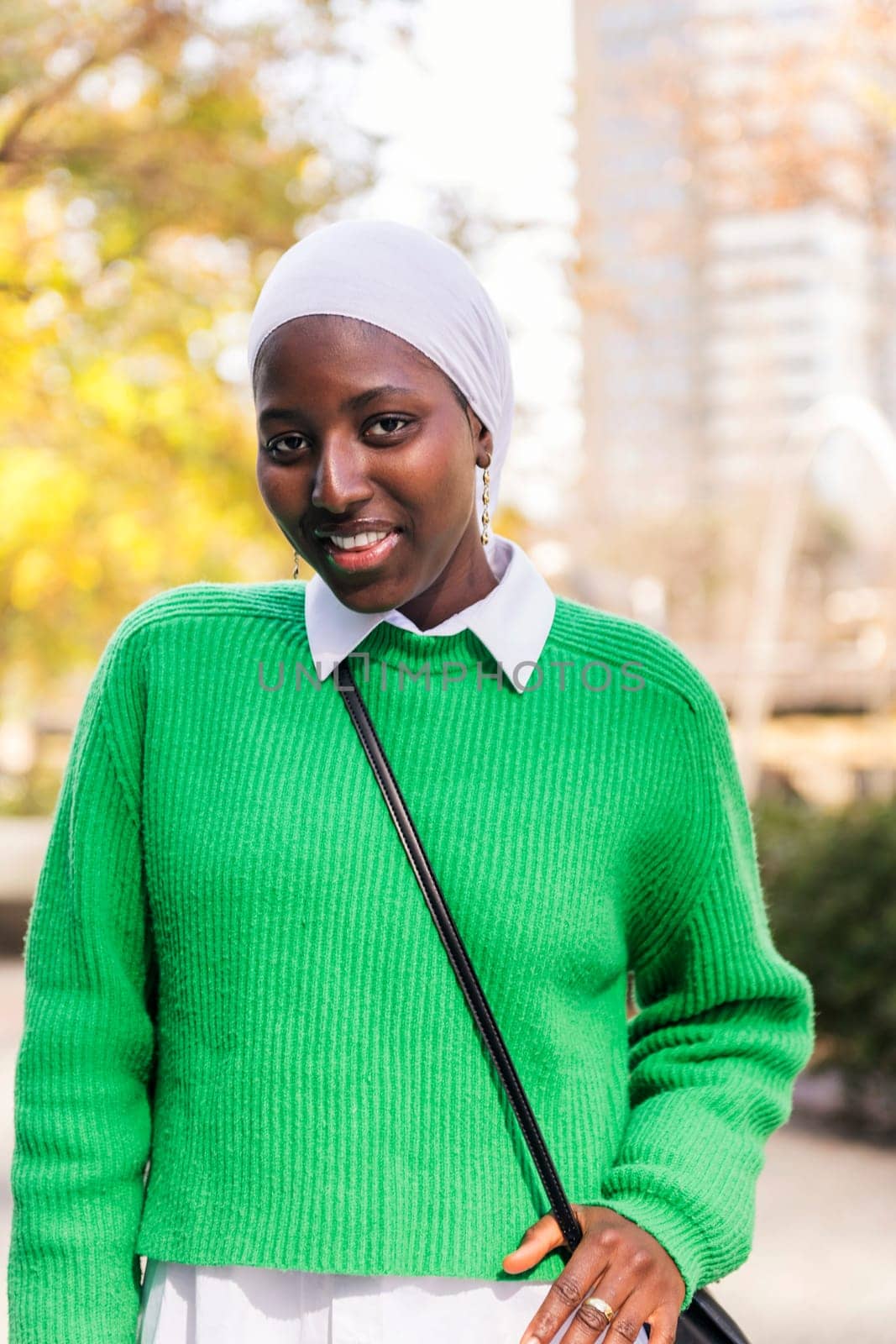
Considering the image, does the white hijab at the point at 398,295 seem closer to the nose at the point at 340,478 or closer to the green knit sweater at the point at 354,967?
the nose at the point at 340,478

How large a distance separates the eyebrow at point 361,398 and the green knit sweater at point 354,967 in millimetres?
248

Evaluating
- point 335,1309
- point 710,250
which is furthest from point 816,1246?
point 710,250

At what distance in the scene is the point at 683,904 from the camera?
174 centimetres

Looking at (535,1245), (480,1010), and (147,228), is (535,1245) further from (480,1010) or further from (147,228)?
(147,228)

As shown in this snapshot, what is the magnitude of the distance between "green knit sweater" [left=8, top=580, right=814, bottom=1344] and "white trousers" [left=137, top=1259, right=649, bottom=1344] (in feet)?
0.11

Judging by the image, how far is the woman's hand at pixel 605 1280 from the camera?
59.4 inches

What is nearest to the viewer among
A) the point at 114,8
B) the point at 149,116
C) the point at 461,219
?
the point at 114,8

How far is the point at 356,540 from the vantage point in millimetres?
1583

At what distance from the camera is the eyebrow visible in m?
1.55

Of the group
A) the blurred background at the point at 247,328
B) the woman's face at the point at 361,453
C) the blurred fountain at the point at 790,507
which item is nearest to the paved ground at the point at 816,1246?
the blurred background at the point at 247,328

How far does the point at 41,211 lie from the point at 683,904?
7.85 meters

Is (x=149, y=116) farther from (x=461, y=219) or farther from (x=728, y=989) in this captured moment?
(x=728, y=989)

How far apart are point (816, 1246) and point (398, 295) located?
425cm

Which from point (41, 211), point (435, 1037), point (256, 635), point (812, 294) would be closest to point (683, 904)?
point (435, 1037)
